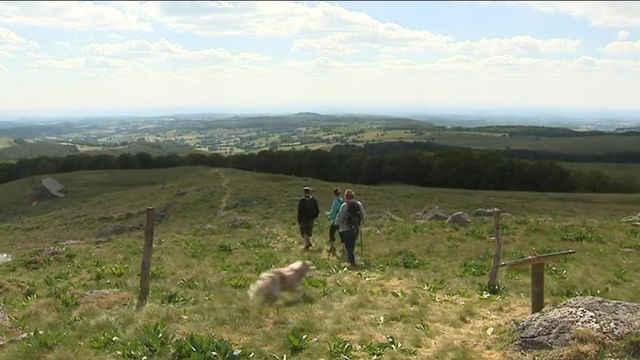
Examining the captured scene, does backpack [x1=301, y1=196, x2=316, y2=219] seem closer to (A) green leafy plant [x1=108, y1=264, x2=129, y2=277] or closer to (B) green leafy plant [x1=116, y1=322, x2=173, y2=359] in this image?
(A) green leafy plant [x1=108, y1=264, x2=129, y2=277]

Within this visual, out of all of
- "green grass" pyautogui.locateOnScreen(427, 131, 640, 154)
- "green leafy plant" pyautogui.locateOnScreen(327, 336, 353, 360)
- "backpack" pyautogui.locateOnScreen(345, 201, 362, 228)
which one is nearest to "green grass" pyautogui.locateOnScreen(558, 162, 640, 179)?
"green grass" pyautogui.locateOnScreen(427, 131, 640, 154)

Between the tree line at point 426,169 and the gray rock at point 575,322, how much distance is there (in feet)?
235

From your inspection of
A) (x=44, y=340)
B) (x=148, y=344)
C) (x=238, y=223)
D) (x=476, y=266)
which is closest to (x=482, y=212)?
(x=238, y=223)

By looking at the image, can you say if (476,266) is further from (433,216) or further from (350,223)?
(433,216)

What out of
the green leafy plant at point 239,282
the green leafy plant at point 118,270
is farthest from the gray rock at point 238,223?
the green leafy plant at point 239,282

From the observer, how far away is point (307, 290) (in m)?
15.0

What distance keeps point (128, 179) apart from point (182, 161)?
22.4 meters

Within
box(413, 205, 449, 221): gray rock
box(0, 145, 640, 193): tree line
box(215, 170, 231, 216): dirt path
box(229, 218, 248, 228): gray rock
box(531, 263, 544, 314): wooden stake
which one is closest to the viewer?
box(531, 263, 544, 314): wooden stake

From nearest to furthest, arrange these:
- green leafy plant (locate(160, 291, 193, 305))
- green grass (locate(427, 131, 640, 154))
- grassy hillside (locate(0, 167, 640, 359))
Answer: grassy hillside (locate(0, 167, 640, 359)), green leafy plant (locate(160, 291, 193, 305)), green grass (locate(427, 131, 640, 154))

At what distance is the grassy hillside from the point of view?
10.5m

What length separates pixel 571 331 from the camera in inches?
376

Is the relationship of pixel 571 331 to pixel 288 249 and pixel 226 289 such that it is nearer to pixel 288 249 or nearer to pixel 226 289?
pixel 226 289

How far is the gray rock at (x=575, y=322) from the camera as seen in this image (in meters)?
9.48

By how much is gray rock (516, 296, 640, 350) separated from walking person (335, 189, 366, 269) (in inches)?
372
